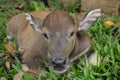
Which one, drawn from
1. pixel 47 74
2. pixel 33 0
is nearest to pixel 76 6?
pixel 33 0

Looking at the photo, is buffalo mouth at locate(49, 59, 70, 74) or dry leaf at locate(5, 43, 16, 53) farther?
dry leaf at locate(5, 43, 16, 53)

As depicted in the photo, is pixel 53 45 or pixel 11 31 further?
pixel 11 31

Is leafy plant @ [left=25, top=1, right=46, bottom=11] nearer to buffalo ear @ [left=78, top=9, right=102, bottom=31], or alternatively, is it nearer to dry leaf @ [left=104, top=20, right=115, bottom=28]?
dry leaf @ [left=104, top=20, right=115, bottom=28]

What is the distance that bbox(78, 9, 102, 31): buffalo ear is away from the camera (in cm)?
650

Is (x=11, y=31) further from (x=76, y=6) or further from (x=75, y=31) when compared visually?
(x=75, y=31)

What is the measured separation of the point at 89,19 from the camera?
6559mm

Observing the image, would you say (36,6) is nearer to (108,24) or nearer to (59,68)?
(108,24)

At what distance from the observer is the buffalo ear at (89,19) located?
21.3 ft

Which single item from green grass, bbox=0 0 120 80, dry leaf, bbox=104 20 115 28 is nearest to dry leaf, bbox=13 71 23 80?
green grass, bbox=0 0 120 80

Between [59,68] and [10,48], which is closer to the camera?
[59,68]

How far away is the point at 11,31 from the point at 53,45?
2463 millimetres

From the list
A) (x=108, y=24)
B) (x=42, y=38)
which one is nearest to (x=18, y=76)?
(x=42, y=38)

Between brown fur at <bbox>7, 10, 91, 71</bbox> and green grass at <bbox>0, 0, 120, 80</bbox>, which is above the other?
brown fur at <bbox>7, 10, 91, 71</bbox>

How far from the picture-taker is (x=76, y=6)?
9.35 m
